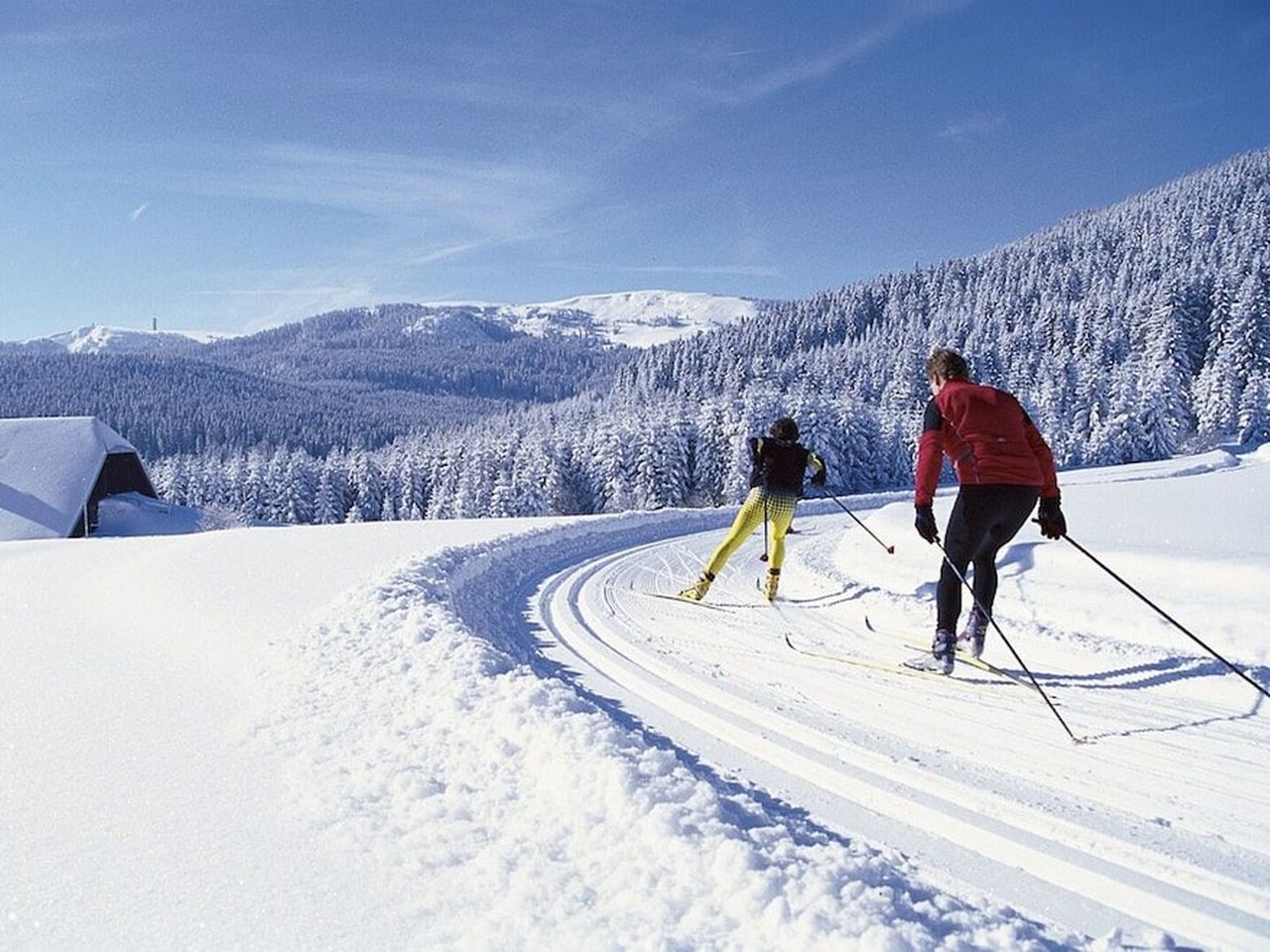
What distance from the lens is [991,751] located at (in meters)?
4.12

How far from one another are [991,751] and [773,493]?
4.91 m

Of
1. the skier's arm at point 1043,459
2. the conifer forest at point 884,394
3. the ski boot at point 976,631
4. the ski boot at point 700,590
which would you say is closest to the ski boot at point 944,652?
the ski boot at point 976,631

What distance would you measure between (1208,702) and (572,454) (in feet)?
188

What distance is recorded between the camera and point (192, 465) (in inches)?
3396

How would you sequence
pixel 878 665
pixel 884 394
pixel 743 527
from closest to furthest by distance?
pixel 878 665, pixel 743 527, pixel 884 394

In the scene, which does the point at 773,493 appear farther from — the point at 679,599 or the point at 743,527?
the point at 679,599

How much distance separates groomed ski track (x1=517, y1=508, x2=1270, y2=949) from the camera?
2.83 m

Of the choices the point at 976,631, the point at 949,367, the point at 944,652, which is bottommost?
the point at 944,652

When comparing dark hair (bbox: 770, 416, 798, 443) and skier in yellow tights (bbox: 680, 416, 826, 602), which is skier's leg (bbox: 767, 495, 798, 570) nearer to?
skier in yellow tights (bbox: 680, 416, 826, 602)

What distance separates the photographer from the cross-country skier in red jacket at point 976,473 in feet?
17.5

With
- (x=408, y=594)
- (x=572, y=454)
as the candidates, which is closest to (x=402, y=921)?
(x=408, y=594)

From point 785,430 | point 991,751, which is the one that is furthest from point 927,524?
point 785,430

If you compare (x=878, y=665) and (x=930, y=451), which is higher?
(x=930, y=451)

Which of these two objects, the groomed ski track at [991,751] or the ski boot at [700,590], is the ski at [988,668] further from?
the ski boot at [700,590]
